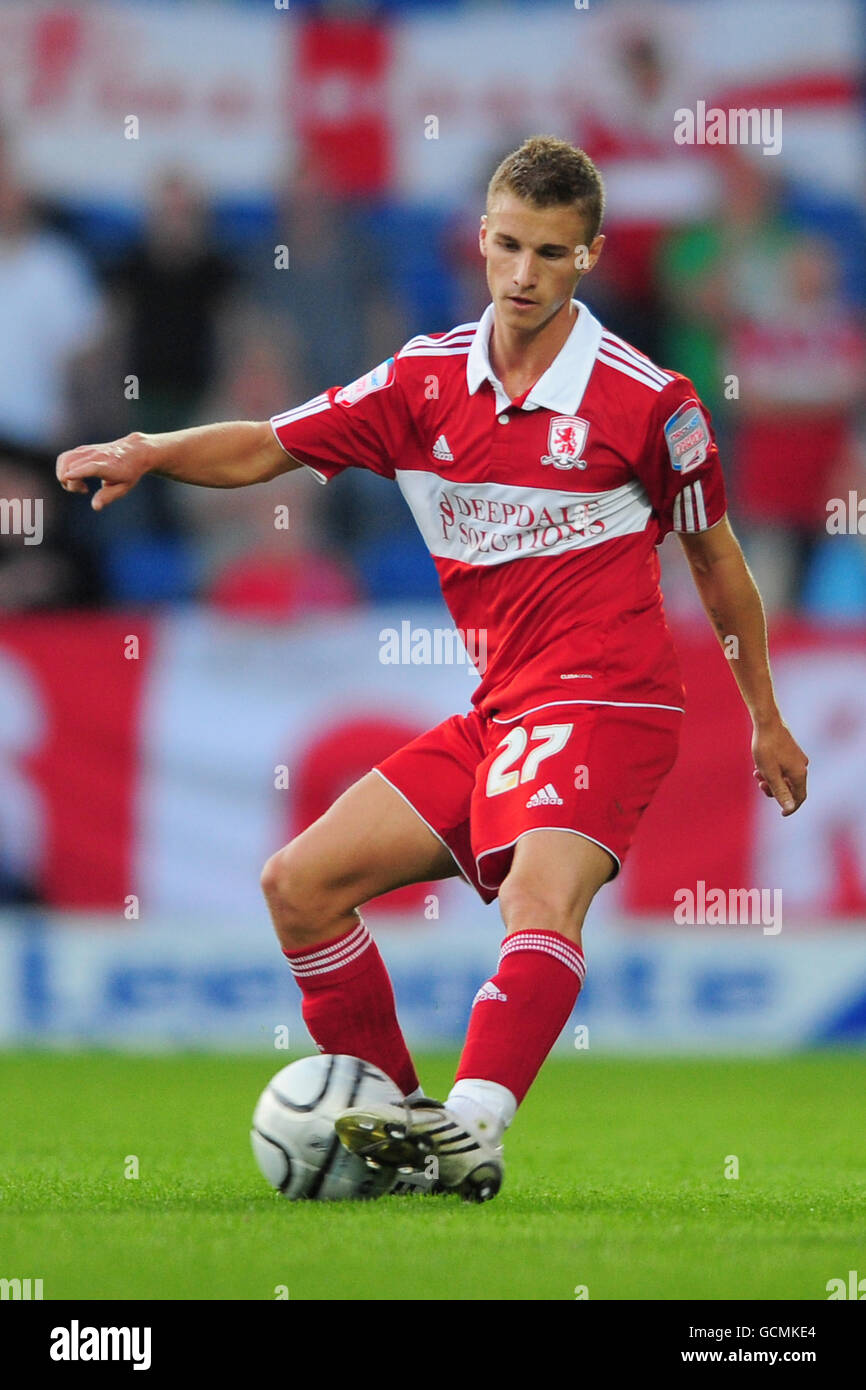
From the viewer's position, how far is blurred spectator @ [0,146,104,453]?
11.0 m

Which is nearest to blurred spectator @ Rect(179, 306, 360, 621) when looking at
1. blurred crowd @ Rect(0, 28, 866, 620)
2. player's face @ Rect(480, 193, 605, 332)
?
blurred crowd @ Rect(0, 28, 866, 620)

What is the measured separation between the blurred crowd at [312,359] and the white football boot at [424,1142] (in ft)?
19.4

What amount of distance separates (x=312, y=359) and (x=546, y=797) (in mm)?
7046

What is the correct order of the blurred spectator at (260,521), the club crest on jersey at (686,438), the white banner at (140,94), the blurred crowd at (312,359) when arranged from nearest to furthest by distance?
the club crest on jersey at (686,438) → the blurred spectator at (260,521) → the blurred crowd at (312,359) → the white banner at (140,94)

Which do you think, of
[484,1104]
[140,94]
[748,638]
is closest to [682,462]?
[748,638]

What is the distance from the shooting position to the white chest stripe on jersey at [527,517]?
15.7 ft

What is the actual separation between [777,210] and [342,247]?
8.22 feet

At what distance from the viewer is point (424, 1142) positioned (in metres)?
4.30

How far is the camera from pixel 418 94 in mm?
13055

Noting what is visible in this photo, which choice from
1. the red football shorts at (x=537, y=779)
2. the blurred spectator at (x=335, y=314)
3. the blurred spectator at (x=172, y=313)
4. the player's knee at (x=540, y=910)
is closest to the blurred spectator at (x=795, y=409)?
the blurred spectator at (x=335, y=314)

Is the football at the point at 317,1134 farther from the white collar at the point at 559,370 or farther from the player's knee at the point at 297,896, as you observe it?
the white collar at the point at 559,370

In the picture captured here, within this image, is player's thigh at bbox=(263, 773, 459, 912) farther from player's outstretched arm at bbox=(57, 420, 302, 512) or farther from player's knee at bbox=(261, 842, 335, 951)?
player's outstretched arm at bbox=(57, 420, 302, 512)

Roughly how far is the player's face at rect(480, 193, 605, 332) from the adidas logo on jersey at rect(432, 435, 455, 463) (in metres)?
0.32

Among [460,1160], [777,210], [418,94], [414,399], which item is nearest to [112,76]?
[418,94]
